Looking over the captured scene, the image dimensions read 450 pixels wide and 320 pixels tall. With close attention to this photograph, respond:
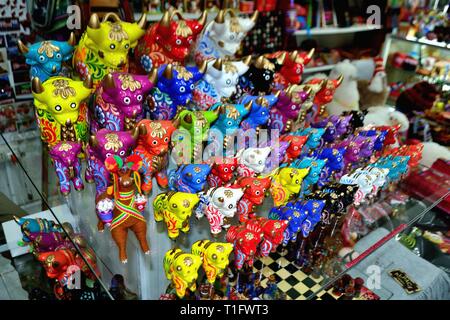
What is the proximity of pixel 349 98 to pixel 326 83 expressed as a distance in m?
0.76

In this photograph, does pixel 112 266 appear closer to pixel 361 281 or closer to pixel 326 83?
pixel 361 281

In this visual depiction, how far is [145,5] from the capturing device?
241cm

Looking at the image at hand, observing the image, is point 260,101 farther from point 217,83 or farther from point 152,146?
point 152,146

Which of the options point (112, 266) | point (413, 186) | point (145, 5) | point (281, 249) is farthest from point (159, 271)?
point (145, 5)

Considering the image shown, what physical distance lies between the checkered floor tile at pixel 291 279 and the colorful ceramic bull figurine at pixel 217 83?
30.2 inches

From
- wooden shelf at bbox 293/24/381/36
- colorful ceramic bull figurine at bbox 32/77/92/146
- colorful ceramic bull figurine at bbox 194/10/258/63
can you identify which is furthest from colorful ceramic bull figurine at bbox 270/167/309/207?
wooden shelf at bbox 293/24/381/36

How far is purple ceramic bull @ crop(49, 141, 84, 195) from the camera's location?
5.09ft

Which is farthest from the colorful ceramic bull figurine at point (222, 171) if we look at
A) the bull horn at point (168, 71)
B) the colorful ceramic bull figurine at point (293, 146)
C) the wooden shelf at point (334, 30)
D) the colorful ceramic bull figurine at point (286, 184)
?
the wooden shelf at point (334, 30)

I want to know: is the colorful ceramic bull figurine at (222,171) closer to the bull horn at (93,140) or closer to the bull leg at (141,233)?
the bull leg at (141,233)

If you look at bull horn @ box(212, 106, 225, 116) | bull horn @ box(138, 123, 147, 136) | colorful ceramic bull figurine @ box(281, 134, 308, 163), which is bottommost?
colorful ceramic bull figurine @ box(281, 134, 308, 163)

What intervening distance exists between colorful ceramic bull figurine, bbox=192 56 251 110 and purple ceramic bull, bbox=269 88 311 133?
0.75 ft

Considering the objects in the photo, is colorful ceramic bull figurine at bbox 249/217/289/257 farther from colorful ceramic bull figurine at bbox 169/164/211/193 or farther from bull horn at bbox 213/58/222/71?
bull horn at bbox 213/58/222/71

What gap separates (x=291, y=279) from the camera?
1.70 m

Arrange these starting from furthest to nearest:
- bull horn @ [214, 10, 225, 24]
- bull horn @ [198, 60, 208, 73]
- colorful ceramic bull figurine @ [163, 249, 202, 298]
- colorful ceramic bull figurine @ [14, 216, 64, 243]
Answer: bull horn @ [214, 10, 225, 24] → bull horn @ [198, 60, 208, 73] → colorful ceramic bull figurine @ [14, 216, 64, 243] → colorful ceramic bull figurine @ [163, 249, 202, 298]
